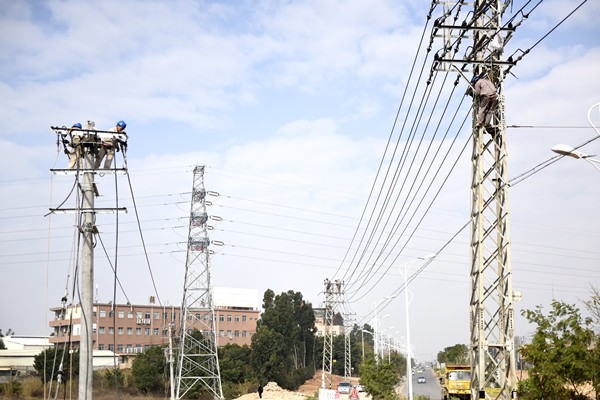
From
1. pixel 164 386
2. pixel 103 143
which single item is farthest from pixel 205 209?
pixel 103 143

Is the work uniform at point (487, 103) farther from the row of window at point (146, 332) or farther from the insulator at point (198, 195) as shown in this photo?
the row of window at point (146, 332)

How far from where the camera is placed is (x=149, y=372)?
79875 mm

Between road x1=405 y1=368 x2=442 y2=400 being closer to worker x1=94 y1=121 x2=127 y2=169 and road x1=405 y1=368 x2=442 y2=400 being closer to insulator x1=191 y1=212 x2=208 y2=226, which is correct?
insulator x1=191 y1=212 x2=208 y2=226

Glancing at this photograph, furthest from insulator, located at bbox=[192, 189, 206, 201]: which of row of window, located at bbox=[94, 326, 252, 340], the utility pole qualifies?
the utility pole

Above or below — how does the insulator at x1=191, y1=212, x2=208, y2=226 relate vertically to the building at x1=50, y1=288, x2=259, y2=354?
above

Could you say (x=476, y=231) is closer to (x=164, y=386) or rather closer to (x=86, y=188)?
(x=86, y=188)

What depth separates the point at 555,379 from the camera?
24.4 meters

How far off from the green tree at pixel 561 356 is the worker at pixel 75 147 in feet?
56.1

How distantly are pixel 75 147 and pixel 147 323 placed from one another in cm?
10076

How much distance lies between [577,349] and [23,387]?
6125 centimetres

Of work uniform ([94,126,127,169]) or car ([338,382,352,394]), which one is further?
car ([338,382,352,394])

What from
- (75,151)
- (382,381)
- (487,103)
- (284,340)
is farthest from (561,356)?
(284,340)

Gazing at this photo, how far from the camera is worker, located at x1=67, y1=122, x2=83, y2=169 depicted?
19047mm

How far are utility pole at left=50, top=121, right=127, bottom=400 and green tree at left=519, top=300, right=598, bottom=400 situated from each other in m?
15.6
